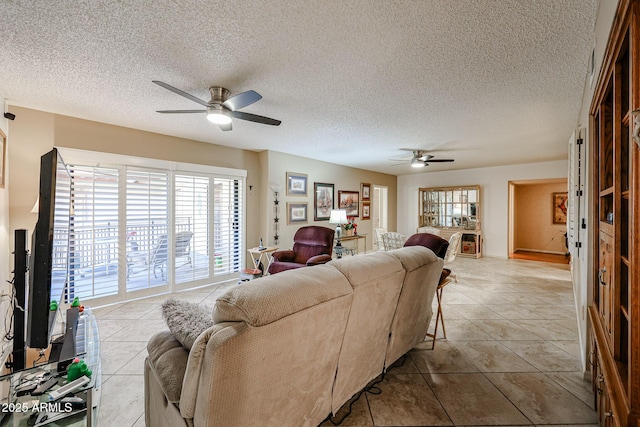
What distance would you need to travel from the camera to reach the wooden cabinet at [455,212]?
712 centimetres

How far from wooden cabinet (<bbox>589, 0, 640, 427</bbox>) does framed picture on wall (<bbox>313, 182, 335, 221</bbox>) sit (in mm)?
4667

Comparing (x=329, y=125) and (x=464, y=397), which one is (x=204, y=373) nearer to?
(x=464, y=397)

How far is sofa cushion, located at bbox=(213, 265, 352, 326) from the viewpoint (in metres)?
1.00

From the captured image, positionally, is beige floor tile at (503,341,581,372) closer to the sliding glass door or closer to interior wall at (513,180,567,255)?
the sliding glass door

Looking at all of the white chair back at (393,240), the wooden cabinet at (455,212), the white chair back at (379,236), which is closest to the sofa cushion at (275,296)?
the white chair back at (393,240)

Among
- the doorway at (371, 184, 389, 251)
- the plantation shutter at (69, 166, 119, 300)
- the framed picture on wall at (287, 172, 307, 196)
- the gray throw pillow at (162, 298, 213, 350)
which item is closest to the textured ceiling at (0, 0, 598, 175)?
the plantation shutter at (69, 166, 119, 300)

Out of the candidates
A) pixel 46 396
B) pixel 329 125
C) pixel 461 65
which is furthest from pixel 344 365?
pixel 329 125

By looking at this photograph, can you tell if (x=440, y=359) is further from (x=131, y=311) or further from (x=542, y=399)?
(x=131, y=311)

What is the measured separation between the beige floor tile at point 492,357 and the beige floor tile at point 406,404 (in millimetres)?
620

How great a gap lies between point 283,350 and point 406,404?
1230mm

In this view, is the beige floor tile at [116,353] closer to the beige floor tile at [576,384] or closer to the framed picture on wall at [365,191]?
the beige floor tile at [576,384]

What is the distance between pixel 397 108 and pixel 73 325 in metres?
3.55

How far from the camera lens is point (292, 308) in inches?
43.3

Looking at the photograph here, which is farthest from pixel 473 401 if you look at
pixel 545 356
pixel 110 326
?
pixel 110 326
